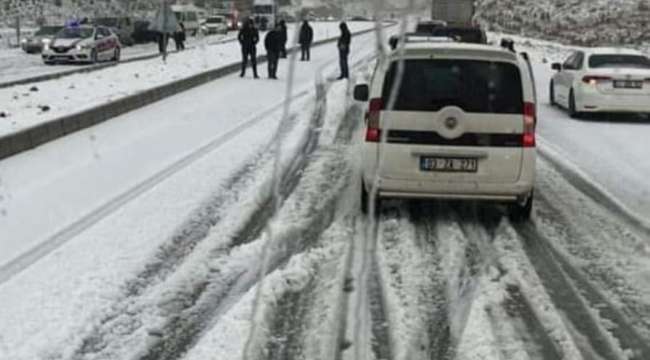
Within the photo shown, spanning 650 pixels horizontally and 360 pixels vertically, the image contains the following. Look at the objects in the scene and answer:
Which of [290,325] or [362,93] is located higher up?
[362,93]

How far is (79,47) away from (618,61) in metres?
22.3

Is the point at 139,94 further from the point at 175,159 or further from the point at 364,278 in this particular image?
the point at 364,278

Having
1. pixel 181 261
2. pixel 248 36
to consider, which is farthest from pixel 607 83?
pixel 181 261

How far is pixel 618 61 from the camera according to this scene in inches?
770

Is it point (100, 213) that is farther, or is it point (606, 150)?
point (606, 150)

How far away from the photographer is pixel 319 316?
20.2 ft

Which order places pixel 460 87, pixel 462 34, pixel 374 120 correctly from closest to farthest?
1. pixel 460 87
2. pixel 374 120
3. pixel 462 34

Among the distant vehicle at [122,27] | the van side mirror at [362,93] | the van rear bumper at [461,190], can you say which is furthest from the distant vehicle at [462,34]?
the distant vehicle at [122,27]

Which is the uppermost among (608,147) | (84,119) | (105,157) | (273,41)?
(273,41)

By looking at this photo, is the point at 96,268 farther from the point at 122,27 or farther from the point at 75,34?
the point at 122,27

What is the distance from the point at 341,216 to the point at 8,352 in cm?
440

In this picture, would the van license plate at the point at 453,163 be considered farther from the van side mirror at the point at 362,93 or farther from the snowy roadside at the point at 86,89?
the snowy roadside at the point at 86,89

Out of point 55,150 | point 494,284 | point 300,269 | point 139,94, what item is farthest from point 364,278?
point 139,94

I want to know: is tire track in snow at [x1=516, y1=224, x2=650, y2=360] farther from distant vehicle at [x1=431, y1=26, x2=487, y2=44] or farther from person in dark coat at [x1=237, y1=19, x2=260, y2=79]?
person in dark coat at [x1=237, y1=19, x2=260, y2=79]
